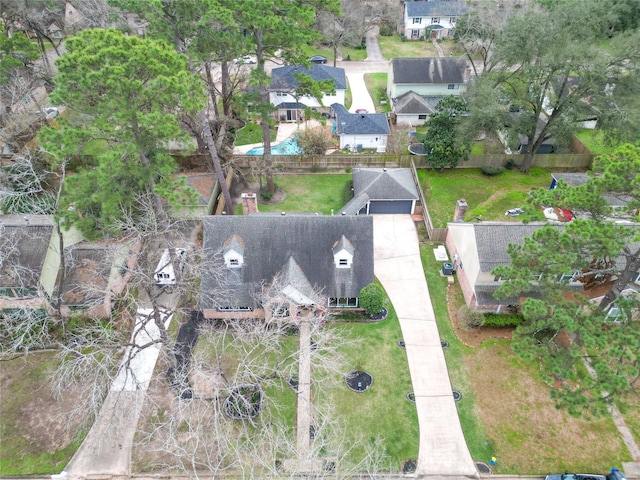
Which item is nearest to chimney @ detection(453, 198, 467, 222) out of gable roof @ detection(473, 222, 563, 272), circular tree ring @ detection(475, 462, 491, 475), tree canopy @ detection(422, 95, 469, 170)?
gable roof @ detection(473, 222, 563, 272)

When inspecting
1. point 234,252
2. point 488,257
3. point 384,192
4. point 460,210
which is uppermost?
point 234,252

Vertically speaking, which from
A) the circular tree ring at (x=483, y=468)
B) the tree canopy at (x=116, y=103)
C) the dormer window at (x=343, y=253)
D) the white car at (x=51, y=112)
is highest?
the tree canopy at (x=116, y=103)

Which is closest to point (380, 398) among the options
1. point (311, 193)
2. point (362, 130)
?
point (311, 193)

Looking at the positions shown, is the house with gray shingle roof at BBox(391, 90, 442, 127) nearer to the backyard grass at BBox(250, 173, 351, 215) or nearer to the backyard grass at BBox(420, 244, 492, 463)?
the backyard grass at BBox(250, 173, 351, 215)

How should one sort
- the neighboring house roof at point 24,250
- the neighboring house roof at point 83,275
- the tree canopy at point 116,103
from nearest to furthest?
the tree canopy at point 116,103 → the neighboring house roof at point 24,250 → the neighboring house roof at point 83,275

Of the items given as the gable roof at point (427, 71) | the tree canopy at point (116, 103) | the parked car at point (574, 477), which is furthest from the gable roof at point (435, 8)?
the parked car at point (574, 477)

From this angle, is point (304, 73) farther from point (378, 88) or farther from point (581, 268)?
point (581, 268)

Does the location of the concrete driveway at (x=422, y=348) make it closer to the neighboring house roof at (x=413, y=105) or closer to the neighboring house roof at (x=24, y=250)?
the neighboring house roof at (x=413, y=105)
